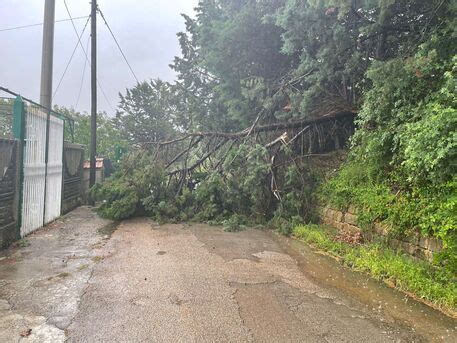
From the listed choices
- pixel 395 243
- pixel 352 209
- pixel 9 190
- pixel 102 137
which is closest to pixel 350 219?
pixel 352 209

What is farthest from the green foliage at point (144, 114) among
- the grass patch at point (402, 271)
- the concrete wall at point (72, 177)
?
the grass patch at point (402, 271)

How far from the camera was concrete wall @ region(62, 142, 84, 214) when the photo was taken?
981 cm

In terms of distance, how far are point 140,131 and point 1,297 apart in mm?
19755

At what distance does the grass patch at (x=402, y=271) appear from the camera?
4.09m

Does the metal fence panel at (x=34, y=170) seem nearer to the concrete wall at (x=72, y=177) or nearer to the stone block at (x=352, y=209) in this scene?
the concrete wall at (x=72, y=177)

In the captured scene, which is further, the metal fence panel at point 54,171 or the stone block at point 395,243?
the metal fence panel at point 54,171

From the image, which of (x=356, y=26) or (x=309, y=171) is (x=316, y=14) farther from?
(x=309, y=171)

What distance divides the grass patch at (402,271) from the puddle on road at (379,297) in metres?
0.15

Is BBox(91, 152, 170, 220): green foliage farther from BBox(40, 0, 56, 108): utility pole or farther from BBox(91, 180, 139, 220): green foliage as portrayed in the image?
BBox(40, 0, 56, 108): utility pole

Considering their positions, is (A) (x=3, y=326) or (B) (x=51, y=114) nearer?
(A) (x=3, y=326)

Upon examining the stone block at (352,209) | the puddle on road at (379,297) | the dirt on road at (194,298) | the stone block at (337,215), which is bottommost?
the dirt on road at (194,298)

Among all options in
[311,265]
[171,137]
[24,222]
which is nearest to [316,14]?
[311,265]

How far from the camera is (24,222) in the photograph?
6.78 metres

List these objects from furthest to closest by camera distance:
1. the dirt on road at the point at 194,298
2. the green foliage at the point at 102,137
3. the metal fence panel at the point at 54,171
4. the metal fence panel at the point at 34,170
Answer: the green foliage at the point at 102,137
the metal fence panel at the point at 54,171
the metal fence panel at the point at 34,170
the dirt on road at the point at 194,298
